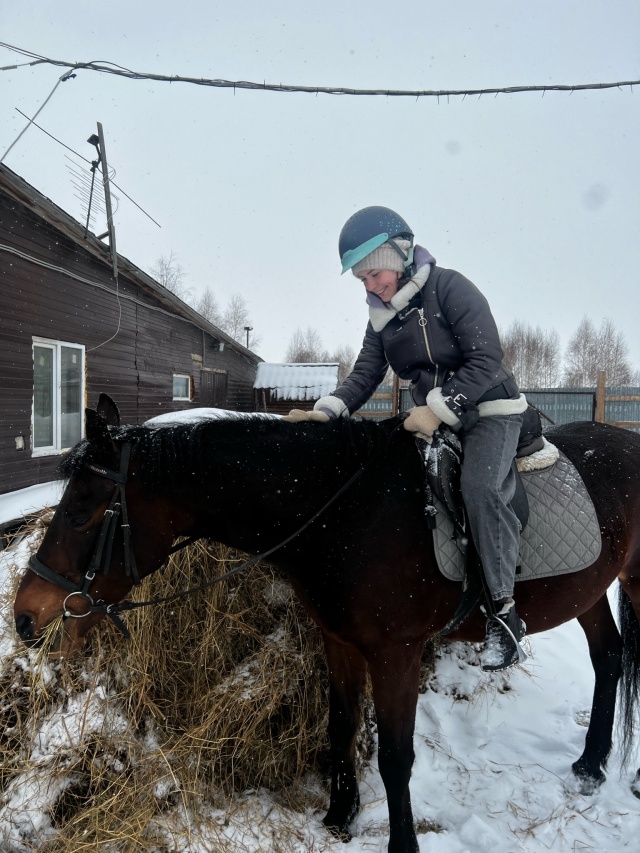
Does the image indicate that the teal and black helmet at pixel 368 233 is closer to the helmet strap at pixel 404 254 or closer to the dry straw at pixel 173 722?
Answer: the helmet strap at pixel 404 254

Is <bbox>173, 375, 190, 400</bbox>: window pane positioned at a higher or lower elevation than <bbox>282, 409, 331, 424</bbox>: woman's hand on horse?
higher

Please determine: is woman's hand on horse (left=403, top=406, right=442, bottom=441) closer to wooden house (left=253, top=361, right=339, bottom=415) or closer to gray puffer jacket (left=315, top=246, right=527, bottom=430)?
gray puffer jacket (left=315, top=246, right=527, bottom=430)

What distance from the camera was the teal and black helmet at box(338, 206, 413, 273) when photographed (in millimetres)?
2133

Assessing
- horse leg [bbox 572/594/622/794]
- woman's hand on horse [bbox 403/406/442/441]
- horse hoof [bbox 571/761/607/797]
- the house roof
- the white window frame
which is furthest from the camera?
the white window frame

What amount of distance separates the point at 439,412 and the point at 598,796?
2419mm

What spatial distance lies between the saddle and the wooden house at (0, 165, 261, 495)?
637 cm

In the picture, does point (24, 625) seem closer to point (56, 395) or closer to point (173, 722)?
point (173, 722)

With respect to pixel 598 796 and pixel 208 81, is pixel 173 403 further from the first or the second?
pixel 598 796

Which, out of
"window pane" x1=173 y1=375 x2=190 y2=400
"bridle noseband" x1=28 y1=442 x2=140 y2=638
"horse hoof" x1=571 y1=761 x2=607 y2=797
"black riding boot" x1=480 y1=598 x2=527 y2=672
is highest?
"window pane" x1=173 y1=375 x2=190 y2=400

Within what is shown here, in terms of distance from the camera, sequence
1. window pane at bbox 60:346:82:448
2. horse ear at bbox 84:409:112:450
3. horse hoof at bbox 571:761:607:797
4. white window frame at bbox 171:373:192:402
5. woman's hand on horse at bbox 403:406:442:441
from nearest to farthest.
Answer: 1. horse ear at bbox 84:409:112:450
2. woman's hand on horse at bbox 403:406:442:441
3. horse hoof at bbox 571:761:607:797
4. window pane at bbox 60:346:82:448
5. white window frame at bbox 171:373:192:402

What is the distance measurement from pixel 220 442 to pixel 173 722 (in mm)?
1717

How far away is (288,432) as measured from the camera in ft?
6.76


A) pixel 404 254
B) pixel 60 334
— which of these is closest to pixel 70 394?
pixel 60 334

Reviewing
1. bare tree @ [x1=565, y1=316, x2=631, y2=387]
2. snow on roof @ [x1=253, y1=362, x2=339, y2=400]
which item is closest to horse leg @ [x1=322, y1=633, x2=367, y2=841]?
snow on roof @ [x1=253, y1=362, x2=339, y2=400]
